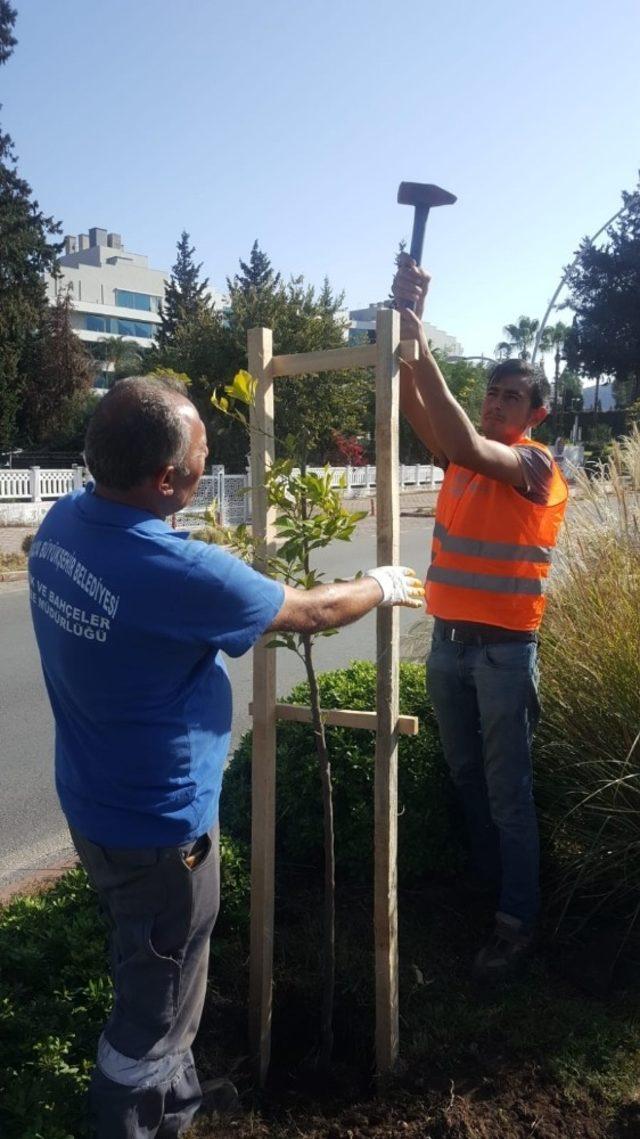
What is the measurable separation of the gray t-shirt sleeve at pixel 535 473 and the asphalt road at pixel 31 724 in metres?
2.76

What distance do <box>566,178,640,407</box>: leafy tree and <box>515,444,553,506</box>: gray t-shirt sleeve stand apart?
50370 mm

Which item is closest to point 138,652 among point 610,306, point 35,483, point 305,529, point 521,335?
point 305,529

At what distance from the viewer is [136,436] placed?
181 centimetres

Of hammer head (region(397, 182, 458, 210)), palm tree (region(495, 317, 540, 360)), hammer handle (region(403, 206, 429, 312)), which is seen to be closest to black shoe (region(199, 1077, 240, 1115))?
hammer handle (region(403, 206, 429, 312))

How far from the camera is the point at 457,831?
129 inches

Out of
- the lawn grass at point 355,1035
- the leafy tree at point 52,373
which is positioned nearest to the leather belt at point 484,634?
the lawn grass at point 355,1035

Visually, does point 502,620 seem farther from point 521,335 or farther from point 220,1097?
point 521,335

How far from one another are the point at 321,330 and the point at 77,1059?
78.6 ft

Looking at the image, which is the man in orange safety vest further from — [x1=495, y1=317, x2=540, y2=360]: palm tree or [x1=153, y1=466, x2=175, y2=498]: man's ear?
[x1=495, y1=317, x2=540, y2=360]: palm tree

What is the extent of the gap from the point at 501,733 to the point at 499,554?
559mm

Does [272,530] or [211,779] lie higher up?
[272,530]

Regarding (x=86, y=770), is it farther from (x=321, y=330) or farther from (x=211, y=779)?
(x=321, y=330)

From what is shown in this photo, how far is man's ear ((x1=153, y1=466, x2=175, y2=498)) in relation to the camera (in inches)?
73.0

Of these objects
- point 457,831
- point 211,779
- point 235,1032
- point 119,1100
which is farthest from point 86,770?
point 457,831
